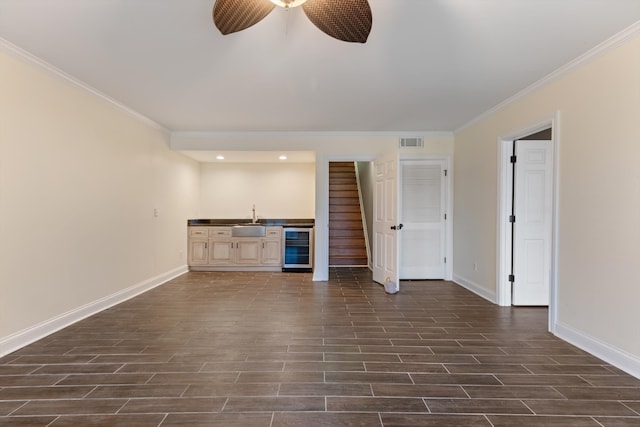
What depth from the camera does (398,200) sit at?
183 inches

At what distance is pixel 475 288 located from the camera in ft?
14.8

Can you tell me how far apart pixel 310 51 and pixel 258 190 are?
4.47 metres

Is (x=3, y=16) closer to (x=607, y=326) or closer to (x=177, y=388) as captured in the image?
(x=177, y=388)

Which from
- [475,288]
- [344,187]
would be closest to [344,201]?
[344,187]

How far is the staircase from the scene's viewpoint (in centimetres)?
679

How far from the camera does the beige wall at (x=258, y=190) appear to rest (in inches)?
266

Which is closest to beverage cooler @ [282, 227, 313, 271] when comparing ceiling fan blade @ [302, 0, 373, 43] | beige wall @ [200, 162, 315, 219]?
beige wall @ [200, 162, 315, 219]

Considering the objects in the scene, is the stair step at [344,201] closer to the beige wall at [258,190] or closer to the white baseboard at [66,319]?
the beige wall at [258,190]

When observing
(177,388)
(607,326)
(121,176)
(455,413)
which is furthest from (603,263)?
(121,176)

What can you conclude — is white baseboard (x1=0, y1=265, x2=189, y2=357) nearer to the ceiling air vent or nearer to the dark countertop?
the dark countertop

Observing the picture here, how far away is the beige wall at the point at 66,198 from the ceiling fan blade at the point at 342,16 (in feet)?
8.48

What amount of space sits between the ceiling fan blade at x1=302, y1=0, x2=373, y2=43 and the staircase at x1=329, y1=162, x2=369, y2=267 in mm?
5231

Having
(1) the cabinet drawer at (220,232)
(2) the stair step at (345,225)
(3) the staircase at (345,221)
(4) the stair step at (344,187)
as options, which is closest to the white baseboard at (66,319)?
(1) the cabinet drawer at (220,232)

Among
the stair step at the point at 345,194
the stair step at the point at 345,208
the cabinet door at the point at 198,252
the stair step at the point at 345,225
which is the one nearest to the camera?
the cabinet door at the point at 198,252
